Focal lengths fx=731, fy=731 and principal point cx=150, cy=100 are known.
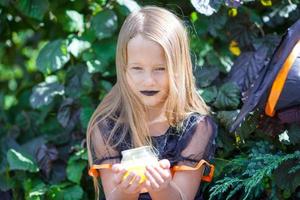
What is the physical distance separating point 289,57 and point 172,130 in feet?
1.78

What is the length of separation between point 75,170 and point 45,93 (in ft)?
1.32

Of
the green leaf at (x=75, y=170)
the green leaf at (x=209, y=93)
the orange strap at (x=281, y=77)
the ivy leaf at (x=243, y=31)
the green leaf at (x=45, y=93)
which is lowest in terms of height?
the green leaf at (x=75, y=170)

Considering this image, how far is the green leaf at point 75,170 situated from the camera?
303 centimetres

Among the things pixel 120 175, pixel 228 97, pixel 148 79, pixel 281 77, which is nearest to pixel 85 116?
pixel 228 97

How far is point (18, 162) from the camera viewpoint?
3080mm

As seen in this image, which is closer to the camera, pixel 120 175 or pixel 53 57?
pixel 120 175

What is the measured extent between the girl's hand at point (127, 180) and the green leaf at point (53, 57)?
102 cm

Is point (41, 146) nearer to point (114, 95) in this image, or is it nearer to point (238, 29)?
point (114, 95)

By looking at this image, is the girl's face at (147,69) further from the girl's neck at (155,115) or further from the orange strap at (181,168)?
the orange strap at (181,168)

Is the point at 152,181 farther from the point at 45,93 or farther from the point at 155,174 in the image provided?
the point at 45,93

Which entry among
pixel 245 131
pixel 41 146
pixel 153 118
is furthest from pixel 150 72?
pixel 41 146

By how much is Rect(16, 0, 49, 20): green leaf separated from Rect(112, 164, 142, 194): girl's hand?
3.77 ft

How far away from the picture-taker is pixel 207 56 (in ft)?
10.4

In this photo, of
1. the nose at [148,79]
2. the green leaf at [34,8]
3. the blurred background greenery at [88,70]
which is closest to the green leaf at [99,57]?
the blurred background greenery at [88,70]
